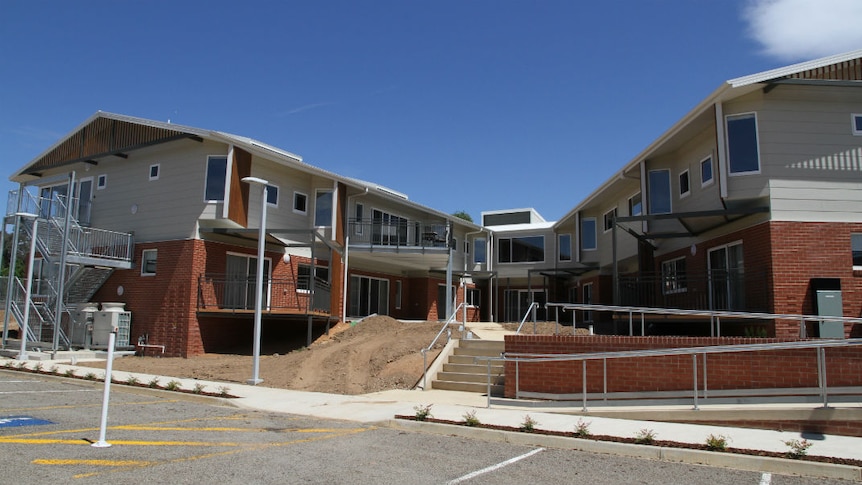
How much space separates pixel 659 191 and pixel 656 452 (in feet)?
44.3

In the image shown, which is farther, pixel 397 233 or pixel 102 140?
pixel 397 233

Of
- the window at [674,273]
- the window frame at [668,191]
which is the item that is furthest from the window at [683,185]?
the window at [674,273]

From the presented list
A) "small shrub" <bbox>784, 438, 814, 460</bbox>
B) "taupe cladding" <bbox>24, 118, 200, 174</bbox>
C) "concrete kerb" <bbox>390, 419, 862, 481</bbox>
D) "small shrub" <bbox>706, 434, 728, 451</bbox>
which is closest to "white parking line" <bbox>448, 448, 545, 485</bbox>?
"concrete kerb" <bbox>390, 419, 862, 481</bbox>

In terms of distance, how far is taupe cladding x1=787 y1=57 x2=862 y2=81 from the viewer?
15.1m

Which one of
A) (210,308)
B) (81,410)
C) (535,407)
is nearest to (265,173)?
(210,308)

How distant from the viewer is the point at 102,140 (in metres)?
24.0

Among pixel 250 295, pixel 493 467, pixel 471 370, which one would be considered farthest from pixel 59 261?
pixel 493 467

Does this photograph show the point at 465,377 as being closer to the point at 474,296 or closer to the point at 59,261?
→ the point at 59,261

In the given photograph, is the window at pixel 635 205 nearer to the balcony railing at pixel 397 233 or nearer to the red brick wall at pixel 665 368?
the balcony railing at pixel 397 233

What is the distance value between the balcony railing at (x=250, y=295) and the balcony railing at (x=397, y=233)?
367 centimetres

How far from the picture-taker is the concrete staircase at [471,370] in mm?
14609

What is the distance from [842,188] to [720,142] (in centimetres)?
304

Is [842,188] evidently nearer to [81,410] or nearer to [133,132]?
[81,410]

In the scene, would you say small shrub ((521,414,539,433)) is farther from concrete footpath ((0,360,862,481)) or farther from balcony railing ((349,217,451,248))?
balcony railing ((349,217,451,248))
